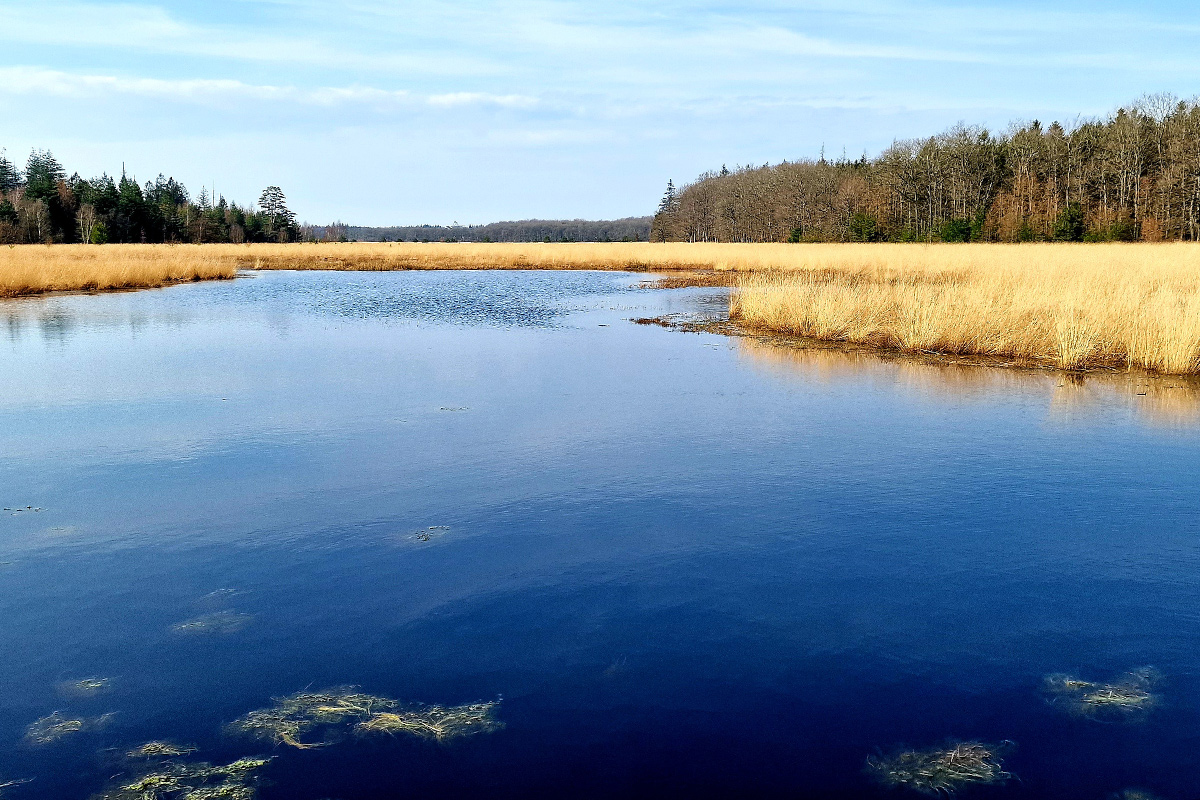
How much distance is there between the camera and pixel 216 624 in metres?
4.30

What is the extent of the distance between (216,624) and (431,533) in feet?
4.90

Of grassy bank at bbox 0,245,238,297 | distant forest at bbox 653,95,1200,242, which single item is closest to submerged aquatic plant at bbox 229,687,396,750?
grassy bank at bbox 0,245,238,297

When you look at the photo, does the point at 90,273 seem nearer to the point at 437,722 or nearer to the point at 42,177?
the point at 437,722

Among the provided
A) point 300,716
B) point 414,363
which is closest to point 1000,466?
point 300,716

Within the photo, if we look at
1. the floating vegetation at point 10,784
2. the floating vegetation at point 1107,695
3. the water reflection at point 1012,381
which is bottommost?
the floating vegetation at point 1107,695

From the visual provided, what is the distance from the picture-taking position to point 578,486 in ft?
21.3

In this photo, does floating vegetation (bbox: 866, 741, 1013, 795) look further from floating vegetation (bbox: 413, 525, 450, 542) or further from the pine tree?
the pine tree

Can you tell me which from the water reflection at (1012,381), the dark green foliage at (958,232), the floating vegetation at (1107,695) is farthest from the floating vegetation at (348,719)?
the dark green foliage at (958,232)

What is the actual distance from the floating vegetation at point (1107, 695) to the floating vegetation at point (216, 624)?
12.0 feet

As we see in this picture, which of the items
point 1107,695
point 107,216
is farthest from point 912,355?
point 107,216

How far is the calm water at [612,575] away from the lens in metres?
3.33

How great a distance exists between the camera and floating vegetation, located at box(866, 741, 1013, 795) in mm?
3133

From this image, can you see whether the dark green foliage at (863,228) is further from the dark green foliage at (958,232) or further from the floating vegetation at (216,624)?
the floating vegetation at (216,624)

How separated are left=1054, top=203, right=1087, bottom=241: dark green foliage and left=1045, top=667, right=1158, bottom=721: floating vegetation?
4102 cm
